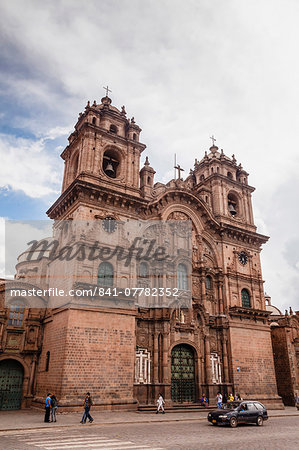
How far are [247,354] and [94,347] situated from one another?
1396 cm

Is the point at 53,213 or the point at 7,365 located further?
the point at 53,213

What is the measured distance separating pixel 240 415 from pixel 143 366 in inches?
328

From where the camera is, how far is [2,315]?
25.4 m

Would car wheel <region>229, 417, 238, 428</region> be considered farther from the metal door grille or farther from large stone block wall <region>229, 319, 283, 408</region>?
large stone block wall <region>229, 319, 283, 408</region>

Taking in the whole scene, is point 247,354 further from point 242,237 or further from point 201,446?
point 201,446

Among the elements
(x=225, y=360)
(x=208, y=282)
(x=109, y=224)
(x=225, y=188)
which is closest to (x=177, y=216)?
(x=208, y=282)

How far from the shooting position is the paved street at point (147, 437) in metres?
11.8

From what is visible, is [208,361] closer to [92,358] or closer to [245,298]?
[245,298]

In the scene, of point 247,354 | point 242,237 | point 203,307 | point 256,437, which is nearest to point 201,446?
point 256,437

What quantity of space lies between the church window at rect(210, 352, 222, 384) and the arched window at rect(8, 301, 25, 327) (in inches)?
580

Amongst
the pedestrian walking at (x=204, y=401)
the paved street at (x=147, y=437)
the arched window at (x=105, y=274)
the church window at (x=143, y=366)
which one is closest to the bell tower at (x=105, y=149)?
the arched window at (x=105, y=274)

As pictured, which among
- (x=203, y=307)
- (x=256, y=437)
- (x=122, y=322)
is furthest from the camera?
(x=203, y=307)

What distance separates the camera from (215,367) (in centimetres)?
2822

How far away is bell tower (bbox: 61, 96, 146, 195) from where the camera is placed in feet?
91.9
